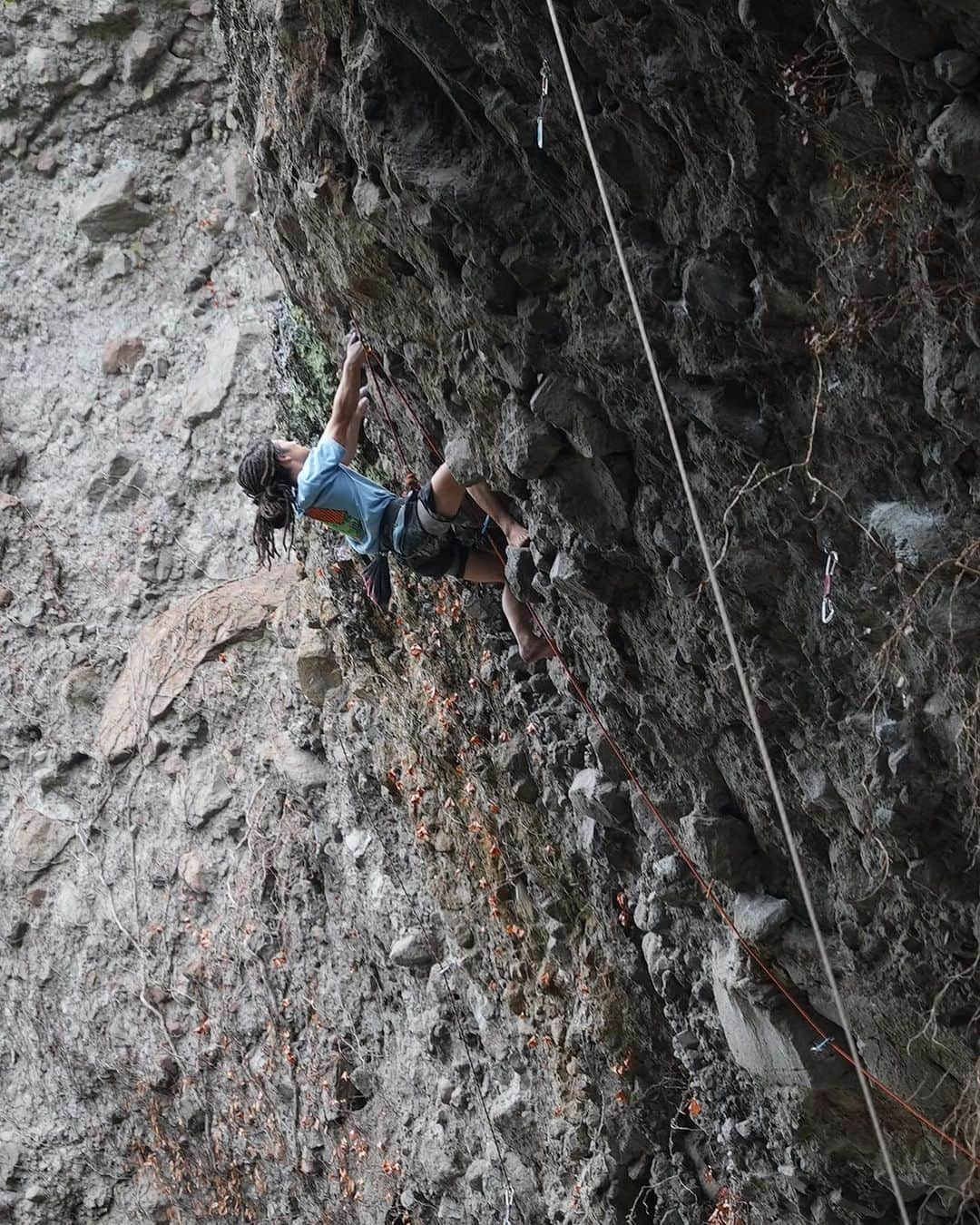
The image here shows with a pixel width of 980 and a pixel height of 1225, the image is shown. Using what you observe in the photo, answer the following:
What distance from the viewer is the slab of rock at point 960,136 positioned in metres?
2.06

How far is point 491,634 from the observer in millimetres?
4512

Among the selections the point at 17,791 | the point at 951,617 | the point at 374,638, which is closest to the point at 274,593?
the point at 374,638

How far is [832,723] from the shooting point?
3.01 metres

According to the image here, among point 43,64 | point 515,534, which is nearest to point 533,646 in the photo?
point 515,534

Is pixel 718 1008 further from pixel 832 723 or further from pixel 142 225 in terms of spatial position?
pixel 142 225

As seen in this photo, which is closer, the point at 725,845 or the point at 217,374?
the point at 725,845

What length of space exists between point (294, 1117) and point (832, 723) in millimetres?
4548

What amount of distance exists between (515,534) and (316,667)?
256 cm

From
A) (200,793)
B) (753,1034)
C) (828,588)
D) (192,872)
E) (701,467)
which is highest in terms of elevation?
(701,467)

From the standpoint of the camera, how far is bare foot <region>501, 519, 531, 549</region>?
3.89m

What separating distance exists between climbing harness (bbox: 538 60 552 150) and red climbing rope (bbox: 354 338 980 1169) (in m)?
1.36

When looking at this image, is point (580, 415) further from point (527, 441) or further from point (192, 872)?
point (192, 872)

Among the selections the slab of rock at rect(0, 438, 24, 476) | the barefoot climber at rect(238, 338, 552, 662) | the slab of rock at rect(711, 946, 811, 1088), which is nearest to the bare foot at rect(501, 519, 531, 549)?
the barefoot climber at rect(238, 338, 552, 662)

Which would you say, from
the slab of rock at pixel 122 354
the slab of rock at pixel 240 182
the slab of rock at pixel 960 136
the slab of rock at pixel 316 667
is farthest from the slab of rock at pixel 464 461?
the slab of rock at pixel 122 354
